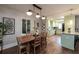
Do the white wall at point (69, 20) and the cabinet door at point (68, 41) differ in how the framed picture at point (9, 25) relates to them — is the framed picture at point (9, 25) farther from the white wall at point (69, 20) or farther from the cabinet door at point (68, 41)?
the white wall at point (69, 20)

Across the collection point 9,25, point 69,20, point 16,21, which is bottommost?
point 9,25

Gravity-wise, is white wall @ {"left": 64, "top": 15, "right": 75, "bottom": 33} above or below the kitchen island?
above

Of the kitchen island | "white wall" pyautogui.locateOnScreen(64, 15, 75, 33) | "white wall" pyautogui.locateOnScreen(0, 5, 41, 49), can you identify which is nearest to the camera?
the kitchen island

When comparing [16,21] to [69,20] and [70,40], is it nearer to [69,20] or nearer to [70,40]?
[70,40]

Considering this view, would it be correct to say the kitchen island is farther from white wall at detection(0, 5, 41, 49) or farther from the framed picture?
the framed picture

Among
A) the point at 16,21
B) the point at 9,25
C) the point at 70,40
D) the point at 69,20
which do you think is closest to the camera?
the point at 70,40

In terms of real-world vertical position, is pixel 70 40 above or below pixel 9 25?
below

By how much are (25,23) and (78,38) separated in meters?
3.63

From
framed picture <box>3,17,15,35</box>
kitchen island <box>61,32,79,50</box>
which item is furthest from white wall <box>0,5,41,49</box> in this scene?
kitchen island <box>61,32,79,50</box>

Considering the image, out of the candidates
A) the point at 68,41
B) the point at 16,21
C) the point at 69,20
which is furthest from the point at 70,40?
the point at 69,20

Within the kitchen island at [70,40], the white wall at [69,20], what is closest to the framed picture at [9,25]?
the kitchen island at [70,40]
